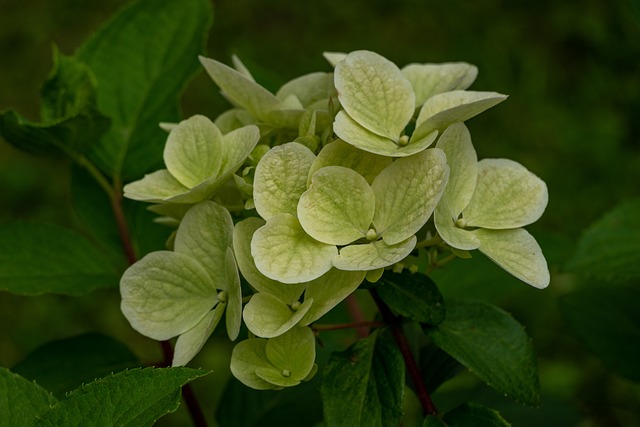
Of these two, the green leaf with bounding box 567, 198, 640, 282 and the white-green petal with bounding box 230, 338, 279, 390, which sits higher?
the white-green petal with bounding box 230, 338, 279, 390

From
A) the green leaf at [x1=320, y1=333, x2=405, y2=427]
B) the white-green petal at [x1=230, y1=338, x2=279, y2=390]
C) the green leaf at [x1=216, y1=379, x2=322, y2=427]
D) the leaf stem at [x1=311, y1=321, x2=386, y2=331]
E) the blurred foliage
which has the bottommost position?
the blurred foliage

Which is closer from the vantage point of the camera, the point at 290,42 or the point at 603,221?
the point at 603,221

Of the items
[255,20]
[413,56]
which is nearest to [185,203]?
[413,56]

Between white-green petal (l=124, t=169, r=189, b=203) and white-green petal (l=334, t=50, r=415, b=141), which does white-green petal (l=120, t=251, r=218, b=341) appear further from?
white-green petal (l=334, t=50, r=415, b=141)

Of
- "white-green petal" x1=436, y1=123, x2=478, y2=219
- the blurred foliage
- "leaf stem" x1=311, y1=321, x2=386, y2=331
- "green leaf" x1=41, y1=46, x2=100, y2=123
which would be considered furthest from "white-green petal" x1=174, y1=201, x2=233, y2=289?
the blurred foliage

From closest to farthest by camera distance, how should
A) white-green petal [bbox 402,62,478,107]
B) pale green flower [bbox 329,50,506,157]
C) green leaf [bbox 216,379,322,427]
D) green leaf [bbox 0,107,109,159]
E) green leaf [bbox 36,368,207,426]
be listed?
green leaf [bbox 36,368,207,426]
pale green flower [bbox 329,50,506,157]
white-green petal [bbox 402,62,478,107]
green leaf [bbox 0,107,109,159]
green leaf [bbox 216,379,322,427]

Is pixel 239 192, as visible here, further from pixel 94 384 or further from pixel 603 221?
pixel 603 221
